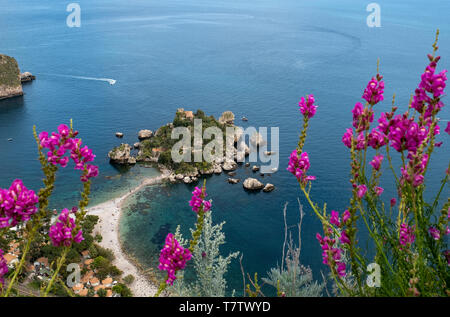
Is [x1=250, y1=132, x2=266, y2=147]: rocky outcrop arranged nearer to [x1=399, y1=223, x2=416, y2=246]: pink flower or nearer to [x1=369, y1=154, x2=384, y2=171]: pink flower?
[x1=369, y1=154, x2=384, y2=171]: pink flower

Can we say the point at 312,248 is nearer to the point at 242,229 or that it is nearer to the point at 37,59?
the point at 242,229

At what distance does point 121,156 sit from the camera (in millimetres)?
55156

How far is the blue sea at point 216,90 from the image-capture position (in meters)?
43.9

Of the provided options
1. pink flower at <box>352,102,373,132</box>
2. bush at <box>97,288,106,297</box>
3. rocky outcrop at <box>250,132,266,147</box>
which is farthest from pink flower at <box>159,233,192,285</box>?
rocky outcrop at <box>250,132,266,147</box>

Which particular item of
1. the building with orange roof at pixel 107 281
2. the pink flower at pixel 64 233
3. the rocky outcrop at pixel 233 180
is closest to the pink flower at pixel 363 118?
the pink flower at pixel 64 233

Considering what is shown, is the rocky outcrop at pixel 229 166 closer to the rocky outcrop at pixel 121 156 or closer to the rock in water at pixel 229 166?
the rock in water at pixel 229 166

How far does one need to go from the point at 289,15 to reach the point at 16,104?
146 meters

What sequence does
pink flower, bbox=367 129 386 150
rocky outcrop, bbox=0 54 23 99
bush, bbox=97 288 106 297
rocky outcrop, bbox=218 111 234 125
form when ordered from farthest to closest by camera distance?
rocky outcrop, bbox=0 54 23 99 → rocky outcrop, bbox=218 111 234 125 → bush, bbox=97 288 106 297 → pink flower, bbox=367 129 386 150

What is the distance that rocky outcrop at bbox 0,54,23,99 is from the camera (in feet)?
267

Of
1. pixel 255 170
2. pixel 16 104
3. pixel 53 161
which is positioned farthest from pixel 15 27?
pixel 53 161

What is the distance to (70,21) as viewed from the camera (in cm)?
16925

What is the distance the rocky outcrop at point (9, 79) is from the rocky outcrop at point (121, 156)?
141 feet

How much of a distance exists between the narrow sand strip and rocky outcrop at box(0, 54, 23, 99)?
5205 centimetres

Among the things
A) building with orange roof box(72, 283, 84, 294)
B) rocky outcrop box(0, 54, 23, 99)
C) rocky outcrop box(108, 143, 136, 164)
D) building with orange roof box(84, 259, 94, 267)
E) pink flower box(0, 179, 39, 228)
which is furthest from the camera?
rocky outcrop box(0, 54, 23, 99)
